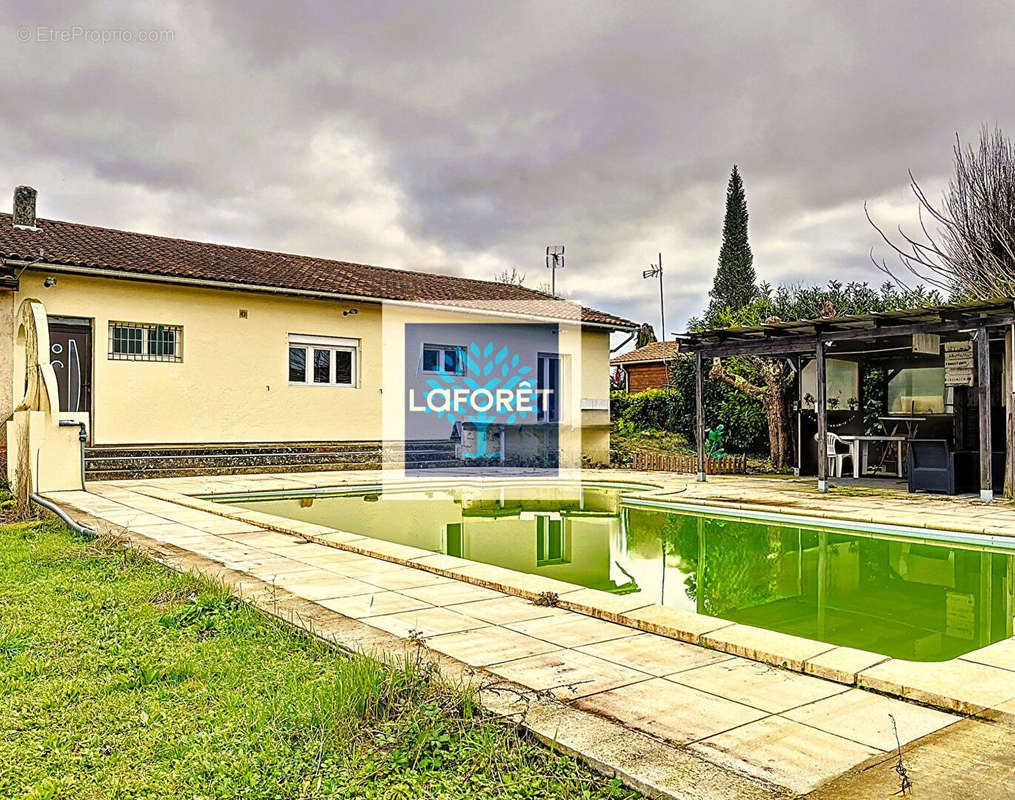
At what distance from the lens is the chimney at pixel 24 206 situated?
14531 mm

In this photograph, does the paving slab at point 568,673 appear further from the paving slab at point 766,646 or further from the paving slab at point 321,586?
the paving slab at point 321,586

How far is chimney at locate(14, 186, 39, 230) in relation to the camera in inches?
572

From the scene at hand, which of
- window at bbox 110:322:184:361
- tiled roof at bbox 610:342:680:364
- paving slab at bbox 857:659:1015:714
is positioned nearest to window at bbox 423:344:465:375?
window at bbox 110:322:184:361

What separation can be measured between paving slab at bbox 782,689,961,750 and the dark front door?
1316 cm

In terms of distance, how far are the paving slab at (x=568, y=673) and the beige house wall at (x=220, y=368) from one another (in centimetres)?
1195

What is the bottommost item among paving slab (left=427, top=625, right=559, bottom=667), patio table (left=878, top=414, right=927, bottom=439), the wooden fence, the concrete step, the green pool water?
the green pool water

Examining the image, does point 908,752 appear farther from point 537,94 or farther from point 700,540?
point 537,94

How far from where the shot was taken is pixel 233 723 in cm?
280

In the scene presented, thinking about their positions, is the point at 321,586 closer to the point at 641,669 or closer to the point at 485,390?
the point at 641,669

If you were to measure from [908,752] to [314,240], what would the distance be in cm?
2403

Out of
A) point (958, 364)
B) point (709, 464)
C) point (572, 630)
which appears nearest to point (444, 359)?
point (709, 464)

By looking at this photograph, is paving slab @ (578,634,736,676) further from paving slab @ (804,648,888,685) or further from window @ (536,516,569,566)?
window @ (536,516,569,566)

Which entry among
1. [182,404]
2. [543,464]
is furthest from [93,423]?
[543,464]

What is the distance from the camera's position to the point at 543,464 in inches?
690
